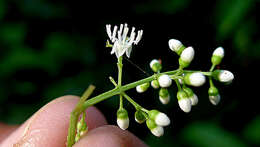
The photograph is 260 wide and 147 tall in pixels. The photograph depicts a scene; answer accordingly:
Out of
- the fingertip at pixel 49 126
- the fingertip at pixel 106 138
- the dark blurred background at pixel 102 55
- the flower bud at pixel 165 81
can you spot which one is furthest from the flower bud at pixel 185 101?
the dark blurred background at pixel 102 55

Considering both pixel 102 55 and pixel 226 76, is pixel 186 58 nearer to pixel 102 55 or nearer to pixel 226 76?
pixel 226 76

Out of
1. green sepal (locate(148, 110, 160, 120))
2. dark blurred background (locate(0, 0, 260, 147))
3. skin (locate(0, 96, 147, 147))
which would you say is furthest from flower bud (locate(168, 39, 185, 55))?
dark blurred background (locate(0, 0, 260, 147))

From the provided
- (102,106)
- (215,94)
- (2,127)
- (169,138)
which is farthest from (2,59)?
(215,94)

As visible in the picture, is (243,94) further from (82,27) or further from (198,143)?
(82,27)

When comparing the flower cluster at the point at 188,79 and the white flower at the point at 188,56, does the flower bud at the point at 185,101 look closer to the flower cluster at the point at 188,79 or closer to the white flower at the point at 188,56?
the flower cluster at the point at 188,79

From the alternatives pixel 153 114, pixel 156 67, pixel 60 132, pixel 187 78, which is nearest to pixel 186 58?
pixel 187 78
